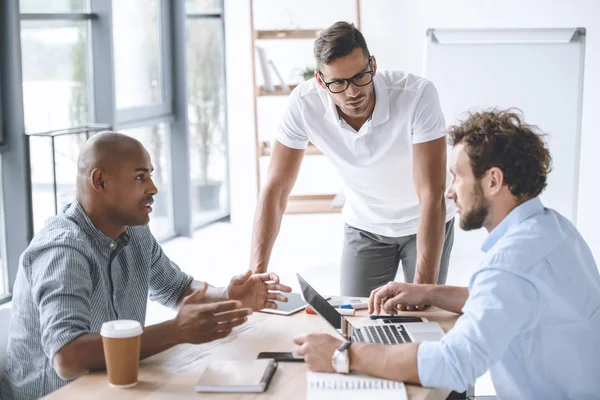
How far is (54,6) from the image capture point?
15.2 ft

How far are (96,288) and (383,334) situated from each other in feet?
2.25

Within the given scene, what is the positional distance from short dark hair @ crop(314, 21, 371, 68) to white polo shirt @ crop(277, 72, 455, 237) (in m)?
0.23

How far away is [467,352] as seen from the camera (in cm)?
153

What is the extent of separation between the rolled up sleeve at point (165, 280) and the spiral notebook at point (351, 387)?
2.33ft

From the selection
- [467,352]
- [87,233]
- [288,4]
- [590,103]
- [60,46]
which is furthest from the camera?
[288,4]

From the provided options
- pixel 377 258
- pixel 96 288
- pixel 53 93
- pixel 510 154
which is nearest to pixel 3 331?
pixel 96 288

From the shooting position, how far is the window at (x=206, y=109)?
6.25 m

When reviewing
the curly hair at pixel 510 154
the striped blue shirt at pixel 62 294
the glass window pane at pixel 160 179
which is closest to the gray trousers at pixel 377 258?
the striped blue shirt at pixel 62 294

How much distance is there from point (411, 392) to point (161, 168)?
181 inches

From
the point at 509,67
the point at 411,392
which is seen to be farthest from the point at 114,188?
the point at 509,67

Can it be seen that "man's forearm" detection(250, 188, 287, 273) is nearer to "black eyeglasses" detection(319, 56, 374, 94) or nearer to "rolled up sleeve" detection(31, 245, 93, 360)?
"black eyeglasses" detection(319, 56, 374, 94)

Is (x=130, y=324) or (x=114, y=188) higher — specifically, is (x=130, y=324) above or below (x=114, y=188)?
below

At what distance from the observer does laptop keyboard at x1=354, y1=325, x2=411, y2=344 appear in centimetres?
186

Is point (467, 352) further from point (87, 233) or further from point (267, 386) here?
point (87, 233)
